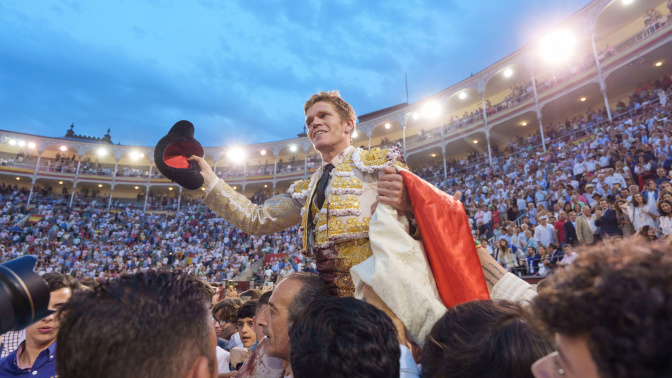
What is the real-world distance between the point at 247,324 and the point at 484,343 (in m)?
3.52

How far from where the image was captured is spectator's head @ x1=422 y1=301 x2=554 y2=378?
1120 millimetres

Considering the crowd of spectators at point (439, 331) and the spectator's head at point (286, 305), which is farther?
the spectator's head at point (286, 305)

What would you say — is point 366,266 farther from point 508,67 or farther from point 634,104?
point 508,67

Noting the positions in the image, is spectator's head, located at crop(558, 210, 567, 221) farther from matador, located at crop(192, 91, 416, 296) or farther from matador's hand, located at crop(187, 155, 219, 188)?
matador's hand, located at crop(187, 155, 219, 188)

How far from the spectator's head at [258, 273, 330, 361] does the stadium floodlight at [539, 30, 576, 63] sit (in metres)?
20.6

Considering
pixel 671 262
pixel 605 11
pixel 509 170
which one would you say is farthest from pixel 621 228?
pixel 605 11

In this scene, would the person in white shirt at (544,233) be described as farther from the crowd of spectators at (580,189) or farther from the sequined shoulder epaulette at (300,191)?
the sequined shoulder epaulette at (300,191)

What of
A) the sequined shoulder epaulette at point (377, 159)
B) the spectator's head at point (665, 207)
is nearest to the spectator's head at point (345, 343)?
the sequined shoulder epaulette at point (377, 159)

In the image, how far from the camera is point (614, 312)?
71 cm

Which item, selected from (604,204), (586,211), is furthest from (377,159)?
(586,211)

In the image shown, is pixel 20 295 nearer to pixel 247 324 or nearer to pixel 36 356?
pixel 36 356

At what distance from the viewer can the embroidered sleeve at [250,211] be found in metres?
2.62

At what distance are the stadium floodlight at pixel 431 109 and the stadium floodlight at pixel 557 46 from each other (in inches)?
257

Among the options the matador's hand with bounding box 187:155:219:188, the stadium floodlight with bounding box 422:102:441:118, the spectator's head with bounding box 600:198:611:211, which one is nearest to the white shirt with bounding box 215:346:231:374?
the matador's hand with bounding box 187:155:219:188
